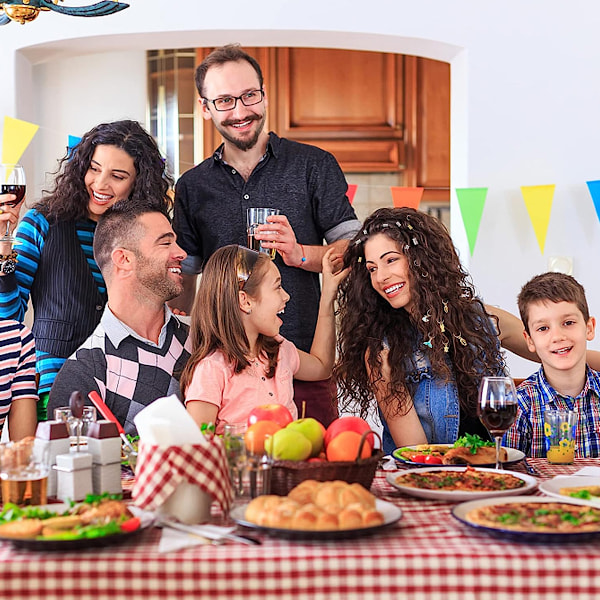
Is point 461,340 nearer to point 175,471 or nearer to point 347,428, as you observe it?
point 347,428

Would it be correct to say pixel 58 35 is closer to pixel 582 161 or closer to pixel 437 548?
pixel 582 161

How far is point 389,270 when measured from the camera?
2428mm

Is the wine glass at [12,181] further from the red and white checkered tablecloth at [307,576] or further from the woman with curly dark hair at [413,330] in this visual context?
the red and white checkered tablecloth at [307,576]

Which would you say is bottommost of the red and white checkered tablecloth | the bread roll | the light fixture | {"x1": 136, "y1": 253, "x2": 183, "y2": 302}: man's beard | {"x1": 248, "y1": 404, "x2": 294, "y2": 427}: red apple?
the red and white checkered tablecloth

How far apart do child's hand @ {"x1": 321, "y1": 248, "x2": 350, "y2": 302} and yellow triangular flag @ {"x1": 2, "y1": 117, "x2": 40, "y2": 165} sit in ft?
5.80

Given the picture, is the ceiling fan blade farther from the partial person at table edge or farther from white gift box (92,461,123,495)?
white gift box (92,461,123,495)

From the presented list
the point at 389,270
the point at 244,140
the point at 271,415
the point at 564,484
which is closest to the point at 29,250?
the point at 244,140

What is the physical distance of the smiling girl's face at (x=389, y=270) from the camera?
2418 mm

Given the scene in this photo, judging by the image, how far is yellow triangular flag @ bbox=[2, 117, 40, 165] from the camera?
12.1 feet

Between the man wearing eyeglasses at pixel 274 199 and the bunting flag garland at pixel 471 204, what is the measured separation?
3.51 feet

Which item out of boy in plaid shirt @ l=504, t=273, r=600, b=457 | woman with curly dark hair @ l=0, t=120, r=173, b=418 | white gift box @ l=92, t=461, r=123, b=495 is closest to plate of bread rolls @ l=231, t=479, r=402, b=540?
white gift box @ l=92, t=461, r=123, b=495

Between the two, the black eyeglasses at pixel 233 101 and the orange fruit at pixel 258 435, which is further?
the black eyeglasses at pixel 233 101

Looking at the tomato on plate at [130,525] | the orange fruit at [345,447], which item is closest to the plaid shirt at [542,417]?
the orange fruit at [345,447]

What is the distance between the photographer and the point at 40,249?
2.68m
